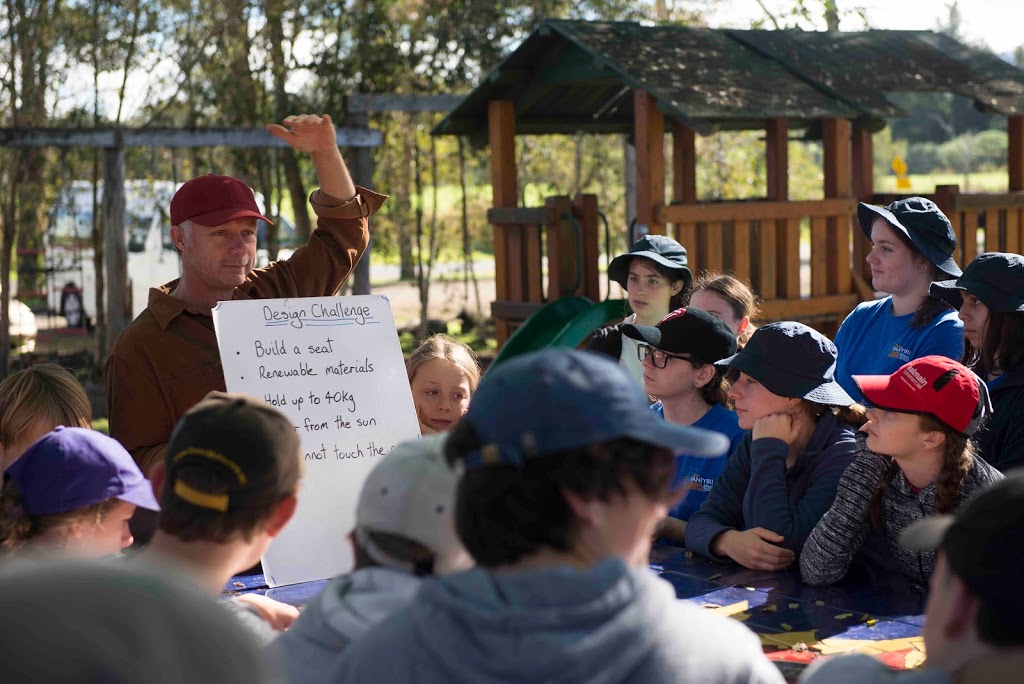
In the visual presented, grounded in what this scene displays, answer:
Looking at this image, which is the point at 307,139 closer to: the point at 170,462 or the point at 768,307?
the point at 170,462

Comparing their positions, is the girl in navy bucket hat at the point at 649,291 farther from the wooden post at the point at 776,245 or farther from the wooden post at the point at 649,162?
the wooden post at the point at 776,245

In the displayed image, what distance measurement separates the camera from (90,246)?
1380 cm

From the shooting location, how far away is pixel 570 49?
29.6 ft

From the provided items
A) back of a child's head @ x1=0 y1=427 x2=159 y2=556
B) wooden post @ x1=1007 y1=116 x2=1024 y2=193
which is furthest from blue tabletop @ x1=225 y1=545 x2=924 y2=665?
wooden post @ x1=1007 y1=116 x2=1024 y2=193

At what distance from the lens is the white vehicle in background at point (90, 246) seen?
13797 mm

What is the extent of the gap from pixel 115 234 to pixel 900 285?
8.06 meters

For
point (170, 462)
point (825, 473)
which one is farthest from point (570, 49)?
point (170, 462)

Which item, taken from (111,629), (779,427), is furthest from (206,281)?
(111,629)

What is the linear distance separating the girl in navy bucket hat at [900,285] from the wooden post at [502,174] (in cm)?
472

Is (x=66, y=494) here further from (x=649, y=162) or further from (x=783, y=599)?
(x=649, y=162)

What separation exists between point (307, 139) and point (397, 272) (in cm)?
2143

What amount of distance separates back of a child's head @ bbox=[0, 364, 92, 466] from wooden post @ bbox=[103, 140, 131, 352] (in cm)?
696

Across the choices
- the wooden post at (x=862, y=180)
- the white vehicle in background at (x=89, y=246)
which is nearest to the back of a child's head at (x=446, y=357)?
the wooden post at (x=862, y=180)

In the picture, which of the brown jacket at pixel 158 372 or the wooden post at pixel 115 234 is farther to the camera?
the wooden post at pixel 115 234
